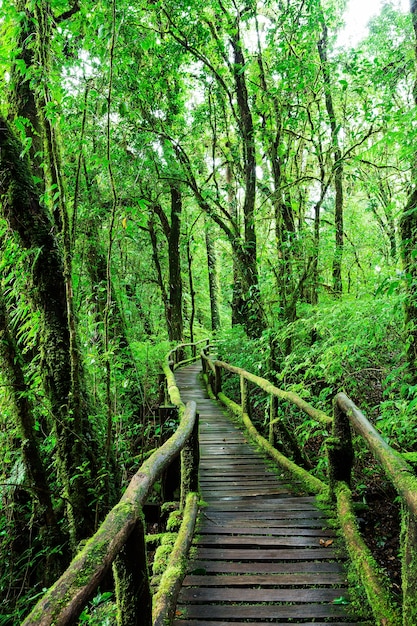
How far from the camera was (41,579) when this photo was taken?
5367 millimetres

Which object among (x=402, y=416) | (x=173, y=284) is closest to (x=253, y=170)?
(x=173, y=284)

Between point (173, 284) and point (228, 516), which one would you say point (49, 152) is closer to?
point (228, 516)

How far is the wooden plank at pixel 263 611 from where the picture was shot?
2.70 metres

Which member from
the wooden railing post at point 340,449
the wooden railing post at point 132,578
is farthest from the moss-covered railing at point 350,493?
the wooden railing post at point 132,578

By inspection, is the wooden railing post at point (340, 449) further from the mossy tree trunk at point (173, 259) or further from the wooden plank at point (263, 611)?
the mossy tree trunk at point (173, 259)

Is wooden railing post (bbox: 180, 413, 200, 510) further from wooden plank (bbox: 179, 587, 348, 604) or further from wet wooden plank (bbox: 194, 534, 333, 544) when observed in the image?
wooden plank (bbox: 179, 587, 348, 604)

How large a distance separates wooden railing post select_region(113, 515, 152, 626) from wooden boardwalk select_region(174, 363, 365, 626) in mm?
713

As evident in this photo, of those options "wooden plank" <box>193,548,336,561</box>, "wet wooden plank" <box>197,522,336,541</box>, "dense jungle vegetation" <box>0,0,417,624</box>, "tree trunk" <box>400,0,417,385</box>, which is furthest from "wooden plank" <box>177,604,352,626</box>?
"tree trunk" <box>400,0,417,385</box>

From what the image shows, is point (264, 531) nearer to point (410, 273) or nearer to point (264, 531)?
point (264, 531)

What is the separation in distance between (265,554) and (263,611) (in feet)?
2.34

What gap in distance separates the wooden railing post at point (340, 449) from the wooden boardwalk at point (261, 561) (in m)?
0.43

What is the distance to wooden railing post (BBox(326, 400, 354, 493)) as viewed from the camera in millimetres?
3875

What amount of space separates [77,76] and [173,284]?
1381cm

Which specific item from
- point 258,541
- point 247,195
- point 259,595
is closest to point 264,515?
point 258,541
